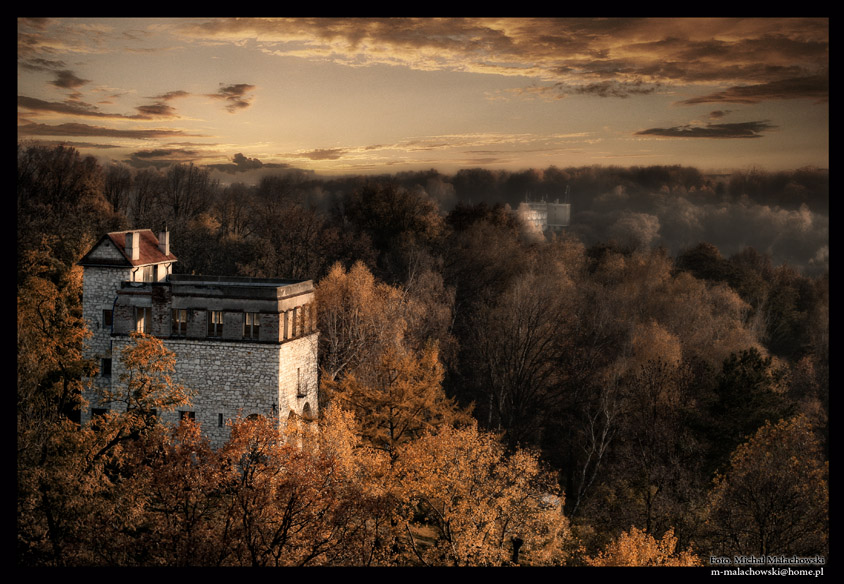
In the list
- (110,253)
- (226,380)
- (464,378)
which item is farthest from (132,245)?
(464,378)

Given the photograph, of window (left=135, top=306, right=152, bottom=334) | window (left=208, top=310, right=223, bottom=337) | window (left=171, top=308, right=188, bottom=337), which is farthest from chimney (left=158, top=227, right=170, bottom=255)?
window (left=208, top=310, right=223, bottom=337)

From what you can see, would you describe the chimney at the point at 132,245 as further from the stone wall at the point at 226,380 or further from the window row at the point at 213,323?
the stone wall at the point at 226,380

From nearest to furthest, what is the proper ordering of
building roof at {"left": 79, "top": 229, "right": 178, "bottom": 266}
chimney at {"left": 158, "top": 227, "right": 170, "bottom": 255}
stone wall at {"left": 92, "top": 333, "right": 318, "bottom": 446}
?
stone wall at {"left": 92, "top": 333, "right": 318, "bottom": 446}, building roof at {"left": 79, "top": 229, "right": 178, "bottom": 266}, chimney at {"left": 158, "top": 227, "right": 170, "bottom": 255}

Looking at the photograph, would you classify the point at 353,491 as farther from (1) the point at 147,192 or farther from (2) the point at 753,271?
(2) the point at 753,271

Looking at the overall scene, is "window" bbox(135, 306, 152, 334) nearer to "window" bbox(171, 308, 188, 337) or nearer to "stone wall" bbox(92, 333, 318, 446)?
"window" bbox(171, 308, 188, 337)

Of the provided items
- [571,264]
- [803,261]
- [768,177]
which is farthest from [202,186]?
[803,261]

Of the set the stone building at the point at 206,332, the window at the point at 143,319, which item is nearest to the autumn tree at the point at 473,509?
the stone building at the point at 206,332
